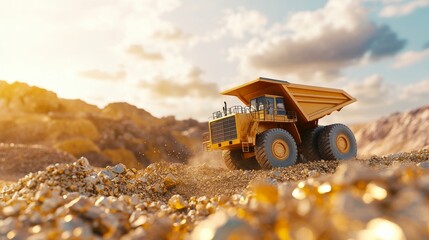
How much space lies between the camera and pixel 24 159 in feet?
43.3

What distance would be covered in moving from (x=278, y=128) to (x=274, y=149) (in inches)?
23.2

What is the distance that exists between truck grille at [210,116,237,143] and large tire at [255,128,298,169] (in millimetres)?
585

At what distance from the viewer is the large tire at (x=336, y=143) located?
9805 millimetres

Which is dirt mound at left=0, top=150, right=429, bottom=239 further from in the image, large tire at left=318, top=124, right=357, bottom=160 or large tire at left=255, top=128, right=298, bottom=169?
large tire at left=318, top=124, right=357, bottom=160

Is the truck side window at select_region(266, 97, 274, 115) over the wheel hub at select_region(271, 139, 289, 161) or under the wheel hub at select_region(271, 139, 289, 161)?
over

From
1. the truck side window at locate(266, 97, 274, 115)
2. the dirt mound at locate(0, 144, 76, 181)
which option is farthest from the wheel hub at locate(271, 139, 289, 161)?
the dirt mound at locate(0, 144, 76, 181)

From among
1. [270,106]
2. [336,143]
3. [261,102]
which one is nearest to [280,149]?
[270,106]

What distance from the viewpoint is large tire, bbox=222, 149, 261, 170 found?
993cm

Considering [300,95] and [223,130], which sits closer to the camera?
[223,130]

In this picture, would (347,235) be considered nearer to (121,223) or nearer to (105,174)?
(121,223)

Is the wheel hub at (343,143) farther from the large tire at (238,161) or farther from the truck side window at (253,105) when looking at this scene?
the truck side window at (253,105)

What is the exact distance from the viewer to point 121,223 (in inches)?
96.5

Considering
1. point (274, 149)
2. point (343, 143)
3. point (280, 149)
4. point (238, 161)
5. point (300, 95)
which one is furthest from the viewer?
point (343, 143)

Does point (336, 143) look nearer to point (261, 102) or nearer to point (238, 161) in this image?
point (261, 102)
